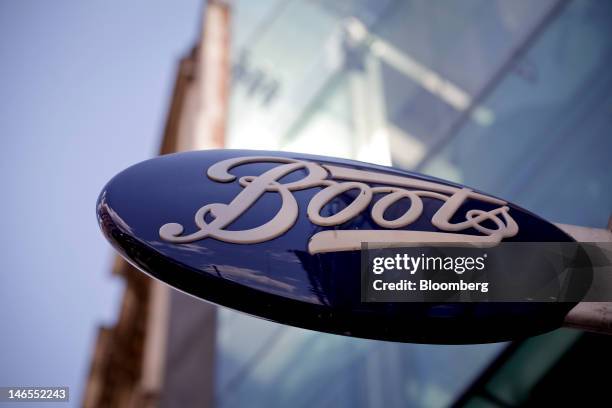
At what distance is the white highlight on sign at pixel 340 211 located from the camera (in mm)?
2689

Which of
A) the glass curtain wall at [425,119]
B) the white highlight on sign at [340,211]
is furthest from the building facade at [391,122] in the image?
the white highlight on sign at [340,211]

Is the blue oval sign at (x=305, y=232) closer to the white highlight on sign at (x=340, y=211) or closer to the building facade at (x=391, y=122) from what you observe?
the white highlight on sign at (x=340, y=211)

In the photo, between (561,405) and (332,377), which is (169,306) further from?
(561,405)

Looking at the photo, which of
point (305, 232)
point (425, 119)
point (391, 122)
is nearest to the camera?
point (305, 232)

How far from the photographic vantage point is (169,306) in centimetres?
1077

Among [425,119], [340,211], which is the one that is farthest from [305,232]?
[425,119]

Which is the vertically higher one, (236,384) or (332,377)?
(332,377)

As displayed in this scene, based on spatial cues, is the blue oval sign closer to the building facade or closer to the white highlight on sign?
the white highlight on sign

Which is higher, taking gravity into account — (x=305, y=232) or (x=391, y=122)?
(x=391, y=122)

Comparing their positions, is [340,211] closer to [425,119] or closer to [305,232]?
→ [305,232]

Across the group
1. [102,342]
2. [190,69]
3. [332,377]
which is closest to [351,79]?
[332,377]

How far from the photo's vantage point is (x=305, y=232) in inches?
107

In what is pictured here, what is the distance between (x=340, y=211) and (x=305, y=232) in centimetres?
18

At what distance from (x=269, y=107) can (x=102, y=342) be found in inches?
501
